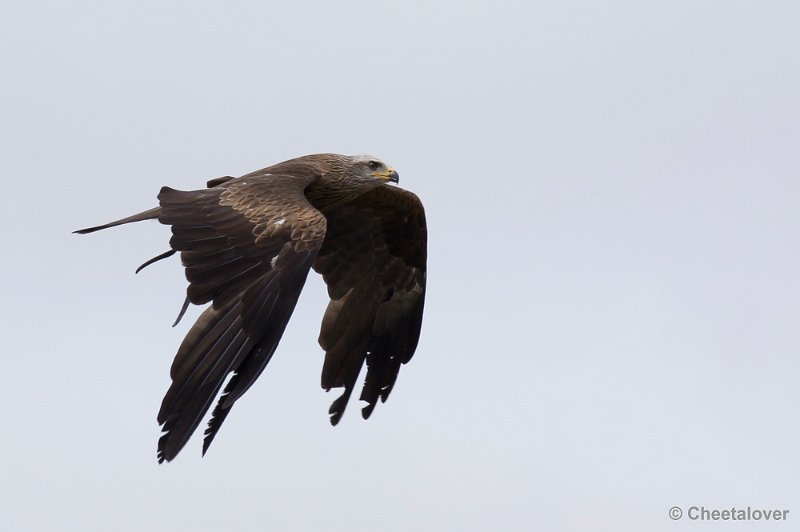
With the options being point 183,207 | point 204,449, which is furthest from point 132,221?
point 204,449

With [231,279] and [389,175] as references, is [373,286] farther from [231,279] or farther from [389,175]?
[231,279]

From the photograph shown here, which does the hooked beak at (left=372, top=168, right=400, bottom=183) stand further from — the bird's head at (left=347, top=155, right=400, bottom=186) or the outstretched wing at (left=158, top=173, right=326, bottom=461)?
the outstretched wing at (left=158, top=173, right=326, bottom=461)

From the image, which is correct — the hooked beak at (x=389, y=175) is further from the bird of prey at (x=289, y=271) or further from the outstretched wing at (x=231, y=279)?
the outstretched wing at (x=231, y=279)

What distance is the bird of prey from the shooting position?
13305 mm

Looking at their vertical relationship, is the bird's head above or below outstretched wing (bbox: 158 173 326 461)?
above

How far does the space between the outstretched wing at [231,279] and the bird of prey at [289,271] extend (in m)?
0.01

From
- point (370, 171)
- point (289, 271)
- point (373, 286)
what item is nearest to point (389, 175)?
point (370, 171)

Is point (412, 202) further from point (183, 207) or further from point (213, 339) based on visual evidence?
point (213, 339)

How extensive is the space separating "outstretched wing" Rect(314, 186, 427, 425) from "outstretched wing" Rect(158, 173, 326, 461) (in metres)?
2.47

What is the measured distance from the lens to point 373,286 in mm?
18281

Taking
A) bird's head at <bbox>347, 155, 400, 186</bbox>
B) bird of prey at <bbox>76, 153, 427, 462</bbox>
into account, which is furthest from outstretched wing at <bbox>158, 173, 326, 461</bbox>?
bird's head at <bbox>347, 155, 400, 186</bbox>

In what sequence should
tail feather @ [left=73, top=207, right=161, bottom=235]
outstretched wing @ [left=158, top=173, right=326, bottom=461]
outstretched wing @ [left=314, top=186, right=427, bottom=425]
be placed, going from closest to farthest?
1. outstretched wing @ [left=158, top=173, right=326, bottom=461]
2. tail feather @ [left=73, top=207, right=161, bottom=235]
3. outstretched wing @ [left=314, top=186, right=427, bottom=425]

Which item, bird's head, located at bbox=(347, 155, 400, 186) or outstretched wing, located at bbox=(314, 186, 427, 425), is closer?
bird's head, located at bbox=(347, 155, 400, 186)

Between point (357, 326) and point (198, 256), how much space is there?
4.23 meters
